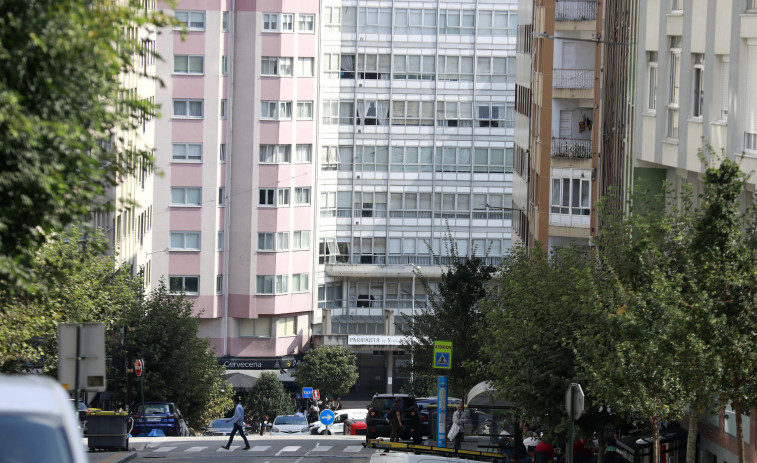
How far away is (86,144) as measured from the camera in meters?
12.3

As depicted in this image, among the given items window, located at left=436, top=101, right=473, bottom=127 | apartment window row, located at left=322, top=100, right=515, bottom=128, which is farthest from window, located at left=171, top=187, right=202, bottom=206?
window, located at left=436, top=101, right=473, bottom=127

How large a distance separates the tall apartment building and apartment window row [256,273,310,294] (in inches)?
3.9

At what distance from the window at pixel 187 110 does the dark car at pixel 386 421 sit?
43007 millimetres

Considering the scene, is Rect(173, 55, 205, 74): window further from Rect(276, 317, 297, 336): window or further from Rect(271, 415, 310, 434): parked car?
Rect(271, 415, 310, 434): parked car

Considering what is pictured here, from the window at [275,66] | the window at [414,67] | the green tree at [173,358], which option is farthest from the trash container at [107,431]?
the window at [414,67]

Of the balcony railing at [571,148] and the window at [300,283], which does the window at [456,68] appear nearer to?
the window at [300,283]

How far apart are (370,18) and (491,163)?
1181 cm

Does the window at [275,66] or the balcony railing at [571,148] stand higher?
the window at [275,66]

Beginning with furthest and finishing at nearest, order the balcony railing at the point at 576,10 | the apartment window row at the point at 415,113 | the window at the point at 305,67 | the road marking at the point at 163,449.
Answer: the apartment window row at the point at 415,113 < the window at the point at 305,67 < the balcony railing at the point at 576,10 < the road marking at the point at 163,449

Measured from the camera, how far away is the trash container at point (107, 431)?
101ft

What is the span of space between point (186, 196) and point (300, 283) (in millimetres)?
8717

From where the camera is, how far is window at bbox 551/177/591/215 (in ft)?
168

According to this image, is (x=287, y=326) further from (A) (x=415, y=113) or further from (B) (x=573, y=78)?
(B) (x=573, y=78)

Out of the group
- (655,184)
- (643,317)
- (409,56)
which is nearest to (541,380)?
(643,317)
